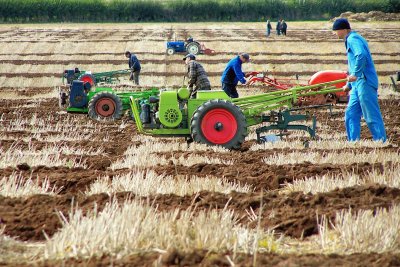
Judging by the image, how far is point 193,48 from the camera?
1357 inches

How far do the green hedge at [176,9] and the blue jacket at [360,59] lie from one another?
180 feet

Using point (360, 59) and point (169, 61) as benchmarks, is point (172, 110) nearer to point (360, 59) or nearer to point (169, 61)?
point (360, 59)

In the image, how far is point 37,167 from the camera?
7062 millimetres

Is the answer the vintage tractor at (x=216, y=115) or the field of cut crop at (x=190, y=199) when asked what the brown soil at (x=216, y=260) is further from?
the vintage tractor at (x=216, y=115)

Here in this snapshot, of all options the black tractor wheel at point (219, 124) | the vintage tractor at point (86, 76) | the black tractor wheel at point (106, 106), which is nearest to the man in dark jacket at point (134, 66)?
the vintage tractor at point (86, 76)

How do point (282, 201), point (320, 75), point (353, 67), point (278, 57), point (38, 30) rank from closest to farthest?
point (282, 201)
point (353, 67)
point (320, 75)
point (278, 57)
point (38, 30)

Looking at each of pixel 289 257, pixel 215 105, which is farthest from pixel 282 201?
pixel 215 105

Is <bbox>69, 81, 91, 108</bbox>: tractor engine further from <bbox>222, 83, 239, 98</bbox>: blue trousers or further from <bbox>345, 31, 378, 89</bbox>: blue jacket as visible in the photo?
<bbox>345, 31, 378, 89</bbox>: blue jacket

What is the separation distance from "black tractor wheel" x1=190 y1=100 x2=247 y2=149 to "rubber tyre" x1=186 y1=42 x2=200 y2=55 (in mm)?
24976

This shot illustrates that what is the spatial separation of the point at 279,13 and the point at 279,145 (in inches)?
2236

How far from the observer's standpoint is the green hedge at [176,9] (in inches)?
2419

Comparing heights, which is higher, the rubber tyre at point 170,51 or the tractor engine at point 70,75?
the tractor engine at point 70,75

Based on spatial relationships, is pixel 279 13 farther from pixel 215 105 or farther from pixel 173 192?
pixel 173 192

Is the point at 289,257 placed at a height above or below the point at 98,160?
above
